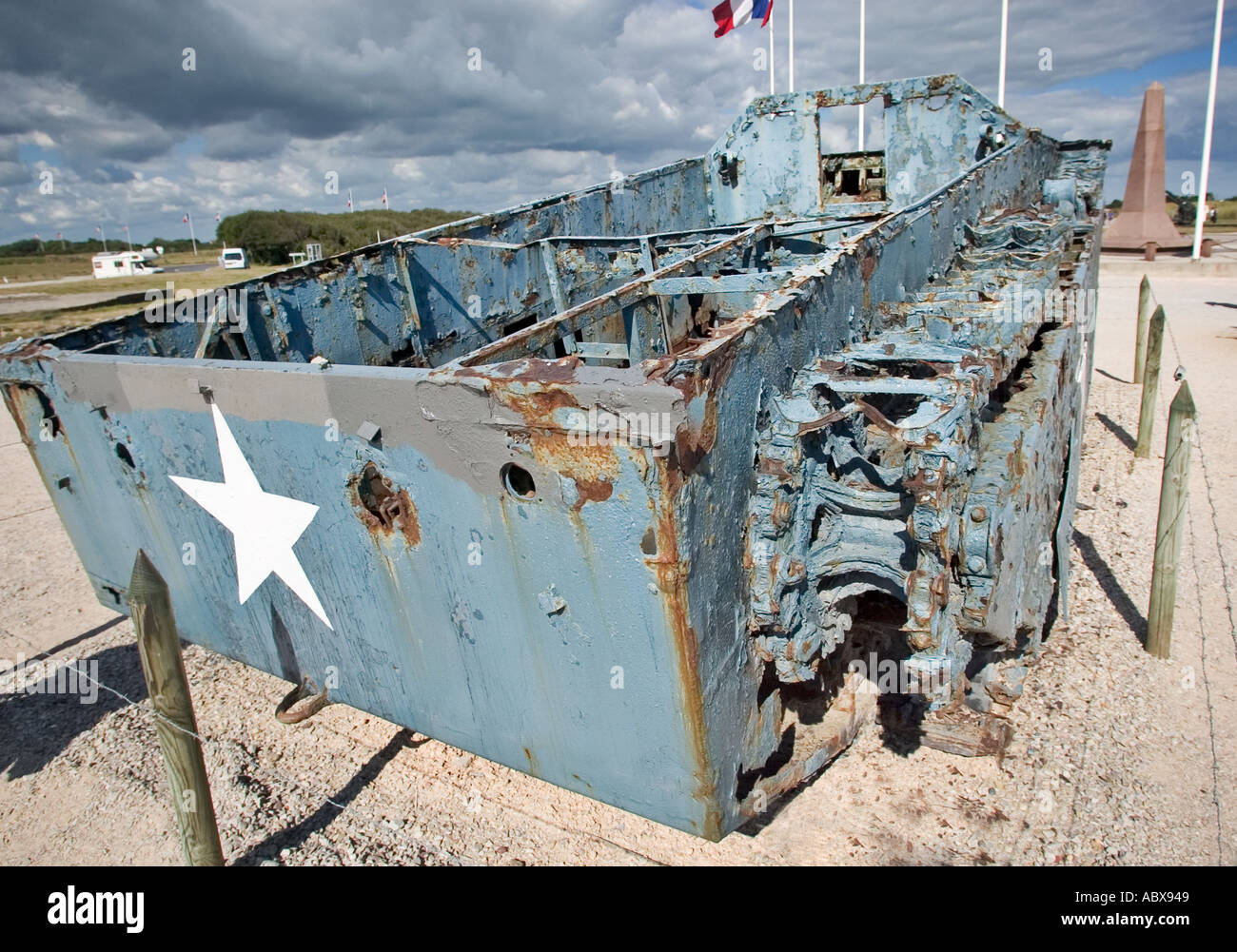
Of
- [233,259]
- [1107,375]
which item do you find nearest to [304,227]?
[233,259]

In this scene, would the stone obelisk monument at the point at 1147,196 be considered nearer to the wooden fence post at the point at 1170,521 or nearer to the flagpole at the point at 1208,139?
the flagpole at the point at 1208,139

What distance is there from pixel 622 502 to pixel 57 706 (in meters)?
3.58

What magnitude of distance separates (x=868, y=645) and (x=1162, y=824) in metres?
1.12

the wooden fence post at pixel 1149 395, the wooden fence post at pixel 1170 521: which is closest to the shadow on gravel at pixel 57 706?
the wooden fence post at pixel 1170 521

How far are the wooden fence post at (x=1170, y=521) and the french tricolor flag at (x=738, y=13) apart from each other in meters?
8.20

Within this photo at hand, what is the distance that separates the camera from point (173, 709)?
263 cm

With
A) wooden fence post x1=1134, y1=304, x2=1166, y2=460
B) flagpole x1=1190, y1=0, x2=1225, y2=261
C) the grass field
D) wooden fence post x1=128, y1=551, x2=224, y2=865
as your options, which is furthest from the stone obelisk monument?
wooden fence post x1=128, y1=551, x2=224, y2=865

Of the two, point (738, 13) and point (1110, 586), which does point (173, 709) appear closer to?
point (1110, 586)

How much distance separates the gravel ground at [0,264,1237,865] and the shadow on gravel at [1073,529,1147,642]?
1cm

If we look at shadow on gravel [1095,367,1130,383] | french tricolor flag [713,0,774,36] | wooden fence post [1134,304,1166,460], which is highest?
french tricolor flag [713,0,774,36]

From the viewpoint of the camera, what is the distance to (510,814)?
3240mm

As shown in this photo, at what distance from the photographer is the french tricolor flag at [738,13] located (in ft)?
34.0

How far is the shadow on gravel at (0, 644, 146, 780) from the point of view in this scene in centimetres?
379

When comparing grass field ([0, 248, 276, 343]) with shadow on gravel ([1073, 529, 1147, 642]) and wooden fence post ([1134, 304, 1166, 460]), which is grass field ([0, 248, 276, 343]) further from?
wooden fence post ([1134, 304, 1166, 460])
